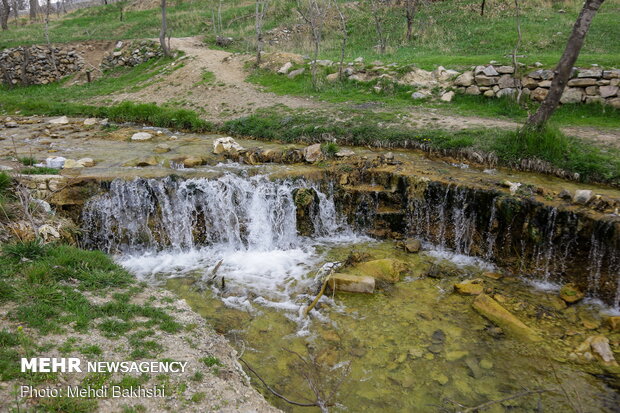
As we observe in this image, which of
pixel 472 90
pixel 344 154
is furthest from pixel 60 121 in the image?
pixel 472 90

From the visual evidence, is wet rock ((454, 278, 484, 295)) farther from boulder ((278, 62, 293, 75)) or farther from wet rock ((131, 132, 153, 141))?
boulder ((278, 62, 293, 75))

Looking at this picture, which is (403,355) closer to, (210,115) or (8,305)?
(8,305)

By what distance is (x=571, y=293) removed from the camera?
656 cm

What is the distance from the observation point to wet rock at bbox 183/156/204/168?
1009 centimetres

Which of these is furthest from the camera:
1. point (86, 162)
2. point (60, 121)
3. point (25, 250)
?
point (60, 121)

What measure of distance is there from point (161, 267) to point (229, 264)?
1.33 meters

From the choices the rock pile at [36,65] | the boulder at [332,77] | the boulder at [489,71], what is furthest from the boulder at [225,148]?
the rock pile at [36,65]

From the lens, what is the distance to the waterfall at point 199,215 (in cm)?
863

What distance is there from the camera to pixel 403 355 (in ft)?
17.4

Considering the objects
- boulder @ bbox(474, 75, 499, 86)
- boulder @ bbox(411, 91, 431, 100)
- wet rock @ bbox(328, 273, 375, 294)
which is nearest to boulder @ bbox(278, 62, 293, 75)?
boulder @ bbox(411, 91, 431, 100)

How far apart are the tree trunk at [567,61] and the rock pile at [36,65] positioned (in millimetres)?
24441

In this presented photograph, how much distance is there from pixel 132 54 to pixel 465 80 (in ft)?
61.7

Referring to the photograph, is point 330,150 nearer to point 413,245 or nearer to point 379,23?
point 413,245

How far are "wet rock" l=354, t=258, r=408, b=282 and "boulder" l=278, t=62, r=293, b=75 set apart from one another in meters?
12.4
